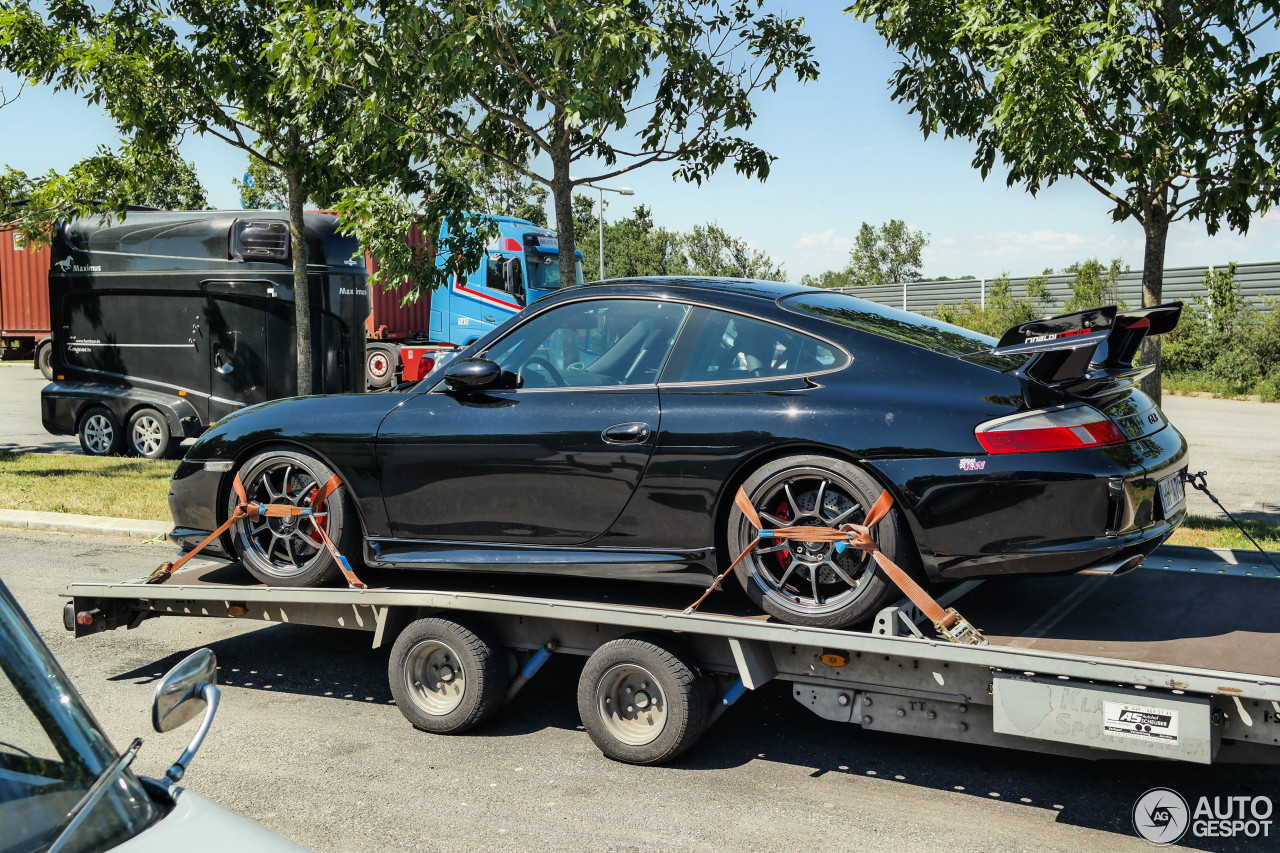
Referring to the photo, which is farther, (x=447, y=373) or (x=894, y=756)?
(x=447, y=373)

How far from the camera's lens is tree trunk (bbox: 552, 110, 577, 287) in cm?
971

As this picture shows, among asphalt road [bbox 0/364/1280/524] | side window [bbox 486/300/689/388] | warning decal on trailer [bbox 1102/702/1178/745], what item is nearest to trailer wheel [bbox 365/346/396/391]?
asphalt road [bbox 0/364/1280/524]

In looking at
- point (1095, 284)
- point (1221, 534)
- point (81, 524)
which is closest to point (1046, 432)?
point (1221, 534)

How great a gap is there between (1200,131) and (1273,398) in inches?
754

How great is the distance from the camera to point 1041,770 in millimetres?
4633

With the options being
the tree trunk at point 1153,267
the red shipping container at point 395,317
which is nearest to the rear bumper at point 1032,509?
the tree trunk at point 1153,267

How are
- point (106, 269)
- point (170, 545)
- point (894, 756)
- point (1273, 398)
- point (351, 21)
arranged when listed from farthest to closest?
point (1273, 398), point (106, 269), point (170, 545), point (351, 21), point (894, 756)

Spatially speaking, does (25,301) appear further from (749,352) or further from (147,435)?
(749,352)

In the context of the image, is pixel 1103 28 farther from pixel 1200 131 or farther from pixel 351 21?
pixel 351 21

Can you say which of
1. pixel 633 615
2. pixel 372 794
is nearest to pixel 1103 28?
pixel 633 615

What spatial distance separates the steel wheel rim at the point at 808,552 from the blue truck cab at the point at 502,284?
15.4 m

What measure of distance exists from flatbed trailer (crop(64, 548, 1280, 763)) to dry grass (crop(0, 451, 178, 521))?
16.8 ft

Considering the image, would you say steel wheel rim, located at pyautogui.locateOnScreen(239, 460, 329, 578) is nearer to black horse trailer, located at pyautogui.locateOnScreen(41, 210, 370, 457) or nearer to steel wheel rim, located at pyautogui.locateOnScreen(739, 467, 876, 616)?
steel wheel rim, located at pyautogui.locateOnScreen(739, 467, 876, 616)

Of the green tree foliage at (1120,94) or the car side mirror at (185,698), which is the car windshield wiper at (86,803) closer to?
the car side mirror at (185,698)
